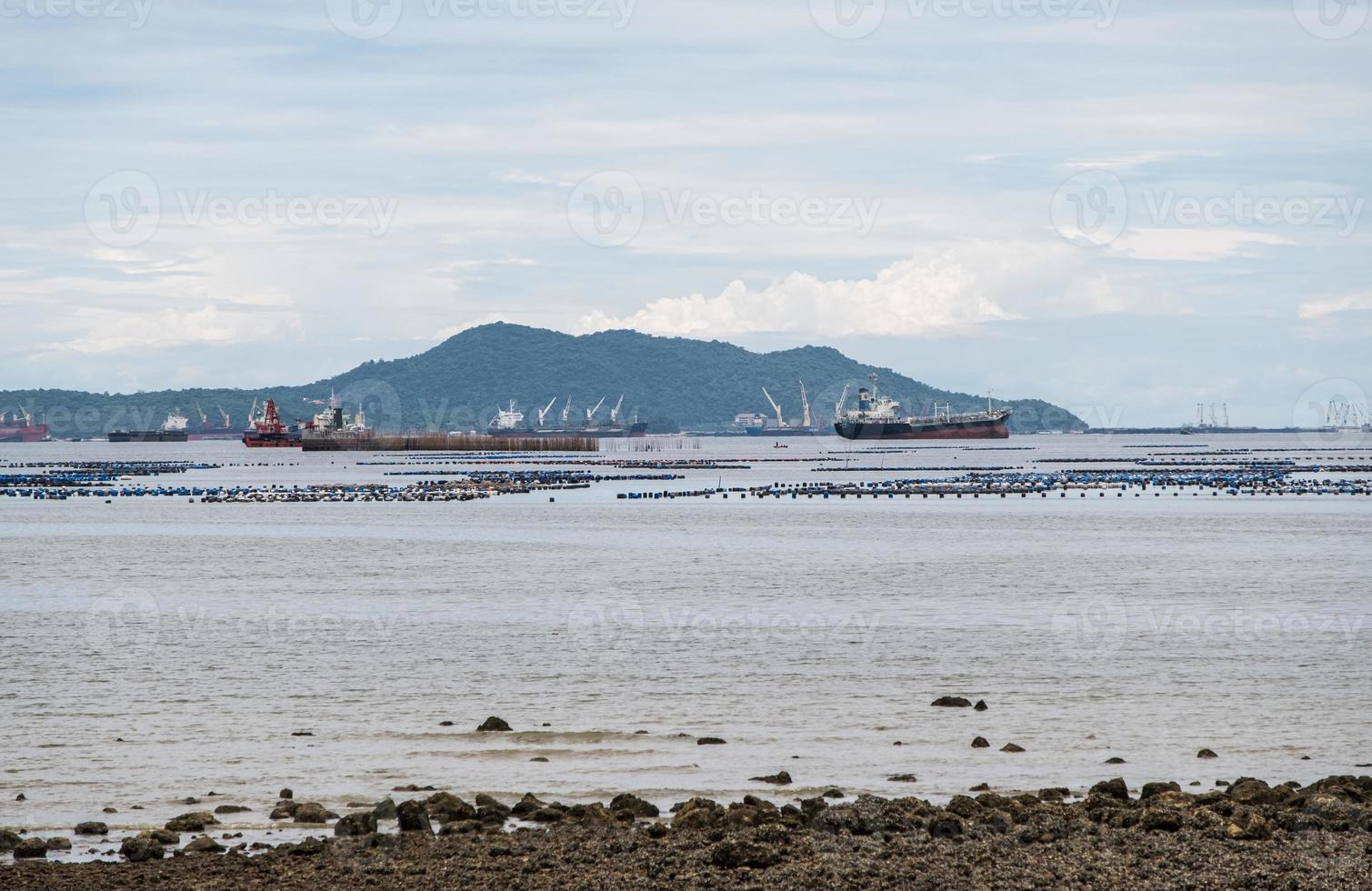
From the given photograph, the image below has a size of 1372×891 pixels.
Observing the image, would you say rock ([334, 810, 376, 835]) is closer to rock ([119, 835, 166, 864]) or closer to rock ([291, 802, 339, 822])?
rock ([291, 802, 339, 822])

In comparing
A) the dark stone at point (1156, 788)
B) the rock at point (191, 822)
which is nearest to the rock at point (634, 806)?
the rock at point (191, 822)

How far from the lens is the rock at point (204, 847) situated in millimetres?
14688

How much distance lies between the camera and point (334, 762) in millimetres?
19172

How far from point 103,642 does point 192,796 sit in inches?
565

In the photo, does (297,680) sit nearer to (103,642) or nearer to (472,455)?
(103,642)

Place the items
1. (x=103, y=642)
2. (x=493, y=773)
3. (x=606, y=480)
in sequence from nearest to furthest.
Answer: (x=493, y=773) → (x=103, y=642) → (x=606, y=480)

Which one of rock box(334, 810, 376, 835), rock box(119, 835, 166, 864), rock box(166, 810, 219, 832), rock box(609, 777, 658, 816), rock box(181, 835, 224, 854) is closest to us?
rock box(119, 835, 166, 864)

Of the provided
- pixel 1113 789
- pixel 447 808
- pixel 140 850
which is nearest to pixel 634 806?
pixel 447 808

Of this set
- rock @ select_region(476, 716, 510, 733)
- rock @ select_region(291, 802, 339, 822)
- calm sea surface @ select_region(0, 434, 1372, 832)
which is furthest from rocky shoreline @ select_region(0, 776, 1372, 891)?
rock @ select_region(476, 716, 510, 733)

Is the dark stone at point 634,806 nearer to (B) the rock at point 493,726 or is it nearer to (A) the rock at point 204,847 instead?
(A) the rock at point 204,847

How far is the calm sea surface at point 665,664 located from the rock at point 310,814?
38 centimetres

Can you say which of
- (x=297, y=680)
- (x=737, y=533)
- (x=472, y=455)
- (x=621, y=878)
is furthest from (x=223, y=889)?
(x=472, y=455)

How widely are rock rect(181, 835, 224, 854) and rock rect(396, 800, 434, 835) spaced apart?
5.93 feet

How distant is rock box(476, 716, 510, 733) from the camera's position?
21.1m
